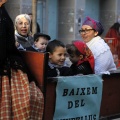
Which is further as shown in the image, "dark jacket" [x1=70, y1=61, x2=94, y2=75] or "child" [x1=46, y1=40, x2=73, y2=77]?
"dark jacket" [x1=70, y1=61, x2=94, y2=75]

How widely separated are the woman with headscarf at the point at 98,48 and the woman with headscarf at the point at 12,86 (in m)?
1.44

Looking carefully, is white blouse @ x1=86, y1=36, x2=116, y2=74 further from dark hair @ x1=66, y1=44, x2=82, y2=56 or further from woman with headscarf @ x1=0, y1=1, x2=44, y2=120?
woman with headscarf @ x1=0, y1=1, x2=44, y2=120

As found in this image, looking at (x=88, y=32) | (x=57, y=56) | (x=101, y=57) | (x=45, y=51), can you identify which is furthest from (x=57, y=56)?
(x=88, y=32)

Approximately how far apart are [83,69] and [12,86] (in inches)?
52.9

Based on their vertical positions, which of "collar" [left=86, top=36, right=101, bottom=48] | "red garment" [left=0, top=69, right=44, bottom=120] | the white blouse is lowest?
"red garment" [left=0, top=69, right=44, bottom=120]

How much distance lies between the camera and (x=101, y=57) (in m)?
5.80

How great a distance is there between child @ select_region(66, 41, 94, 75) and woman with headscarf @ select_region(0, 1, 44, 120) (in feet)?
3.82

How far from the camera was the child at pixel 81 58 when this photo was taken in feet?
17.9

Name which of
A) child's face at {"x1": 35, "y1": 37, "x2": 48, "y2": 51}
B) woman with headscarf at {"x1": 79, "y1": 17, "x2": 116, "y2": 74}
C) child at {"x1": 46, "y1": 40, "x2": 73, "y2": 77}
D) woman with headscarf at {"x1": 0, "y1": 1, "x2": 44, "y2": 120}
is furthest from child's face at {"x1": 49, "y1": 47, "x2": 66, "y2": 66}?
child's face at {"x1": 35, "y1": 37, "x2": 48, "y2": 51}

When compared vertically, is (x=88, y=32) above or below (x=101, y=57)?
above

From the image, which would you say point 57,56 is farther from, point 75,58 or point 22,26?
point 22,26

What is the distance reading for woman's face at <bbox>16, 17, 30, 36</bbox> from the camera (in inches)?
250

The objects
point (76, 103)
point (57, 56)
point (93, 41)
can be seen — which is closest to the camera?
point (76, 103)

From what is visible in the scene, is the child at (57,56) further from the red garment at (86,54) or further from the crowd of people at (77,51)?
the red garment at (86,54)
